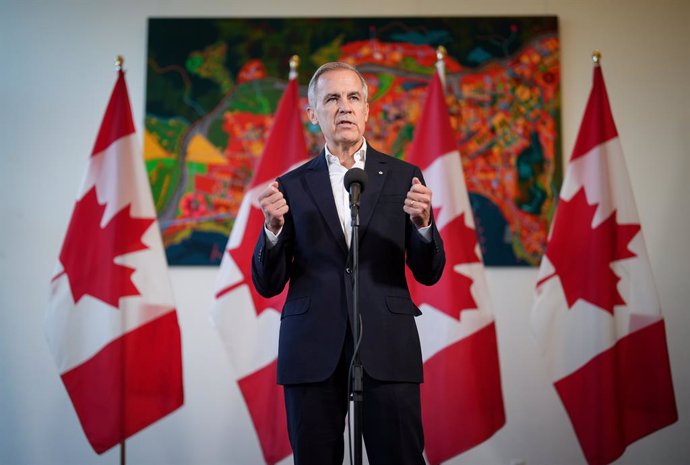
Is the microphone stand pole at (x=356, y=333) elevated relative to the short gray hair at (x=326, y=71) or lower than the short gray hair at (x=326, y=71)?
lower

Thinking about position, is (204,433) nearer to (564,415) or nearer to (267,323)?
(267,323)

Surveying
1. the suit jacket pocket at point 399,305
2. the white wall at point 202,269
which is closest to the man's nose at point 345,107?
the suit jacket pocket at point 399,305

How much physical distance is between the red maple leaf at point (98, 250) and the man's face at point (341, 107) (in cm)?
165

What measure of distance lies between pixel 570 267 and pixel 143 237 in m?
2.04

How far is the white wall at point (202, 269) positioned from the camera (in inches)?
152

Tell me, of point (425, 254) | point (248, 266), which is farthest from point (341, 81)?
point (248, 266)

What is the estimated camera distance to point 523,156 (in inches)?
157

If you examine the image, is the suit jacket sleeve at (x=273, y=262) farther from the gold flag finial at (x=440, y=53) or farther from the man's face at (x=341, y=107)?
the gold flag finial at (x=440, y=53)

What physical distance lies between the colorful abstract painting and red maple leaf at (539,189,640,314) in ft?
1.59

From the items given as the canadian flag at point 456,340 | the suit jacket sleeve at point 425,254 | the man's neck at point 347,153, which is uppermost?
the man's neck at point 347,153

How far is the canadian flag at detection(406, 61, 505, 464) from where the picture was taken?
3289 mm

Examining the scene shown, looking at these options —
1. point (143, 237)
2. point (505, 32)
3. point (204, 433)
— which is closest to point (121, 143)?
point (143, 237)

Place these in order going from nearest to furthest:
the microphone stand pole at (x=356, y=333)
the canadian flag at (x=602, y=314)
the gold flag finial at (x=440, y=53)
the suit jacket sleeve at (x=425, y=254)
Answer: the microphone stand pole at (x=356, y=333), the suit jacket sleeve at (x=425, y=254), the canadian flag at (x=602, y=314), the gold flag finial at (x=440, y=53)

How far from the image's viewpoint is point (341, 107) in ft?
6.81
